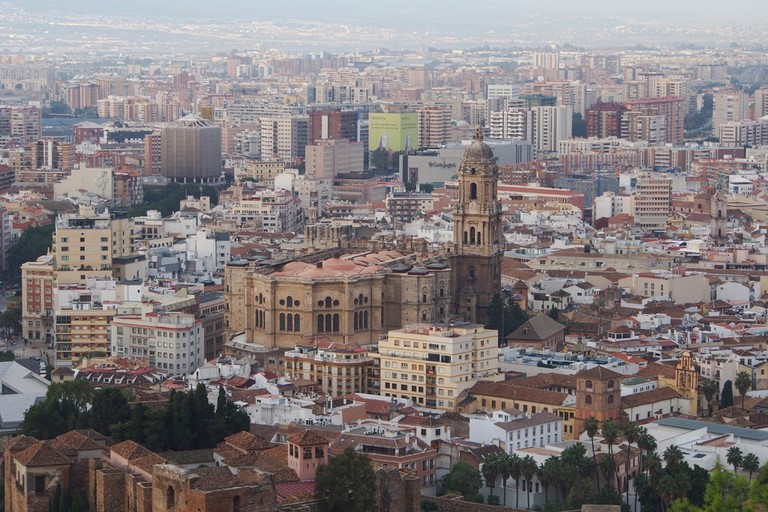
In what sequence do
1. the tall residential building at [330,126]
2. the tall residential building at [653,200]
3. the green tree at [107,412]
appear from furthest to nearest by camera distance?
the tall residential building at [330,126] → the tall residential building at [653,200] → the green tree at [107,412]

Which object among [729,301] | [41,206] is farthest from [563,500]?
[41,206]

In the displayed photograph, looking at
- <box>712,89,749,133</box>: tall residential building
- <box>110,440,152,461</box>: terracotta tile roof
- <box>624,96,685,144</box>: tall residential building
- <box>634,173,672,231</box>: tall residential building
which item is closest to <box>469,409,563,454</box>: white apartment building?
<box>110,440,152,461</box>: terracotta tile roof

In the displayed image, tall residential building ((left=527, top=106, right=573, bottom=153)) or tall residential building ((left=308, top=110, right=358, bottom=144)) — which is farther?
tall residential building ((left=527, top=106, right=573, bottom=153))

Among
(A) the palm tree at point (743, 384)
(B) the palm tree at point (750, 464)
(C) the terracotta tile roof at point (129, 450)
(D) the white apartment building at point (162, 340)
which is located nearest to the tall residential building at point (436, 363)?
(A) the palm tree at point (743, 384)

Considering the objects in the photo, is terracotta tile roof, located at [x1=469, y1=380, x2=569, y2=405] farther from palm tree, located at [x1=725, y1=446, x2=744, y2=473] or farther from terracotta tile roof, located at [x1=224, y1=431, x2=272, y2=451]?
terracotta tile roof, located at [x1=224, y1=431, x2=272, y2=451]

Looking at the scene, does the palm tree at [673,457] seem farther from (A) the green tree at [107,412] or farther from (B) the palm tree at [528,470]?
(A) the green tree at [107,412]

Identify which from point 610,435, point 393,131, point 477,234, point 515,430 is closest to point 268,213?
point 477,234
